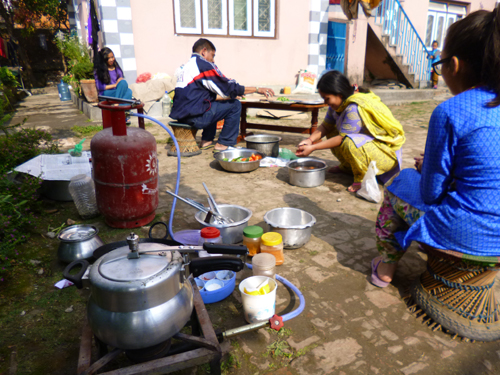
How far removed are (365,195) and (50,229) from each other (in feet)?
10.4

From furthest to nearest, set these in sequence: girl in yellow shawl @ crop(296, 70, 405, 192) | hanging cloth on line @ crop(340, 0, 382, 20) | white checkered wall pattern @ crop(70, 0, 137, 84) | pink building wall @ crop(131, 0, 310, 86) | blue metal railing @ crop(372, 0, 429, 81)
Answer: blue metal railing @ crop(372, 0, 429, 81), pink building wall @ crop(131, 0, 310, 86), hanging cloth on line @ crop(340, 0, 382, 20), white checkered wall pattern @ crop(70, 0, 137, 84), girl in yellow shawl @ crop(296, 70, 405, 192)

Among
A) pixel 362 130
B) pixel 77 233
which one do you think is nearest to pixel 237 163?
pixel 362 130

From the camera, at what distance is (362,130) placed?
405 centimetres

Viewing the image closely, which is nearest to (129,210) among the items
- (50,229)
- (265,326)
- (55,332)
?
(50,229)

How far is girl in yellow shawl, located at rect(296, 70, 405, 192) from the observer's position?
12.7 feet

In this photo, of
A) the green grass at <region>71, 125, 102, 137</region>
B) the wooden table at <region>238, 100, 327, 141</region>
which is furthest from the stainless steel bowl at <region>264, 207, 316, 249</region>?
the green grass at <region>71, 125, 102, 137</region>

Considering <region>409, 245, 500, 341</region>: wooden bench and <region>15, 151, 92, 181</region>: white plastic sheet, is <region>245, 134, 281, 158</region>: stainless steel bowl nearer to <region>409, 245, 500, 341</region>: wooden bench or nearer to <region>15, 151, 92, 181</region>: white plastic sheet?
<region>15, 151, 92, 181</region>: white plastic sheet

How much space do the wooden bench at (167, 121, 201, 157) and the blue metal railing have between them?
9053 millimetres

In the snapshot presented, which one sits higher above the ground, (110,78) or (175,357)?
(110,78)

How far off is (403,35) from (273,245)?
12.1 meters

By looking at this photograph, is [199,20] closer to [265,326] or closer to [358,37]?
[358,37]

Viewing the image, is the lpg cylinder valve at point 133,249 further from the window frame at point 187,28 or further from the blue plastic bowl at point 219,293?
the window frame at point 187,28

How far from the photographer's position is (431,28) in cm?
1430

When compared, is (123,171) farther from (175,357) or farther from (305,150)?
(305,150)
